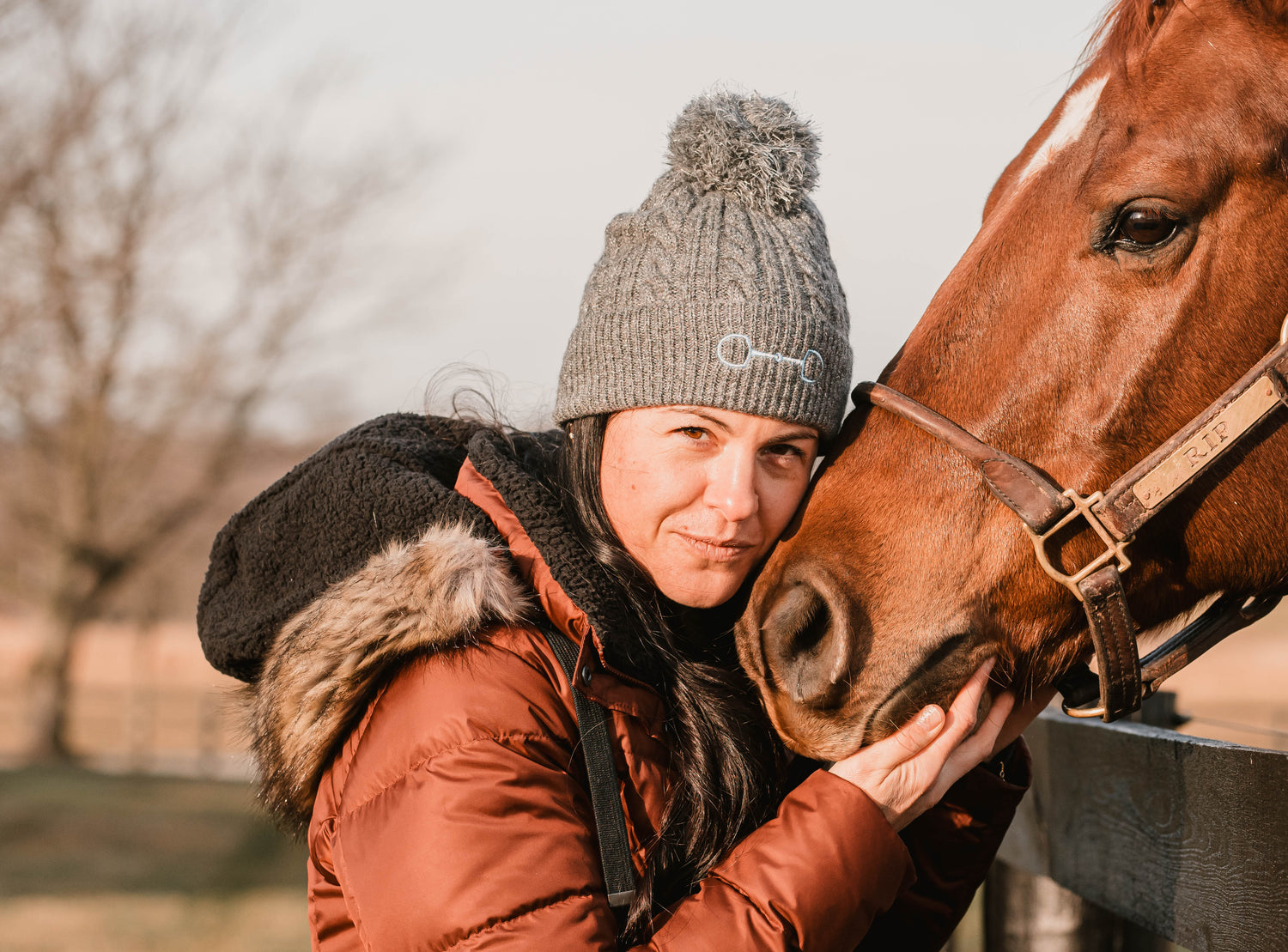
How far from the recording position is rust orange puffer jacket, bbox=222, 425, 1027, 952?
51.1 inches

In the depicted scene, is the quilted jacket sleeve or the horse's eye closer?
the quilted jacket sleeve

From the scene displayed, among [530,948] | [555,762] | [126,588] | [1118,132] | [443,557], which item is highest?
[1118,132]

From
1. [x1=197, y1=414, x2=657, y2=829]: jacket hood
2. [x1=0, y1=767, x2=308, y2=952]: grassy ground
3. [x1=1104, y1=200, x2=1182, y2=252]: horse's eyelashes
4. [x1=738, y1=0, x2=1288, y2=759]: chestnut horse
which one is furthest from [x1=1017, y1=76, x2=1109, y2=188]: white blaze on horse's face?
[x1=0, y1=767, x2=308, y2=952]: grassy ground

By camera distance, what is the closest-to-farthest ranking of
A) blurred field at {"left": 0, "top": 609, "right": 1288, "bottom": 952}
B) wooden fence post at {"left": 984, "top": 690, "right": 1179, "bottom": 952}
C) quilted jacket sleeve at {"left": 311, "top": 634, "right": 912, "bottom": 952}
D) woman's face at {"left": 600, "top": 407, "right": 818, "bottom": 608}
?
1. quilted jacket sleeve at {"left": 311, "top": 634, "right": 912, "bottom": 952}
2. woman's face at {"left": 600, "top": 407, "right": 818, "bottom": 608}
3. wooden fence post at {"left": 984, "top": 690, "right": 1179, "bottom": 952}
4. blurred field at {"left": 0, "top": 609, "right": 1288, "bottom": 952}

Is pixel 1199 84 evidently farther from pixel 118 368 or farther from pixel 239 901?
pixel 118 368

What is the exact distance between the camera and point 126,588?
1338 cm

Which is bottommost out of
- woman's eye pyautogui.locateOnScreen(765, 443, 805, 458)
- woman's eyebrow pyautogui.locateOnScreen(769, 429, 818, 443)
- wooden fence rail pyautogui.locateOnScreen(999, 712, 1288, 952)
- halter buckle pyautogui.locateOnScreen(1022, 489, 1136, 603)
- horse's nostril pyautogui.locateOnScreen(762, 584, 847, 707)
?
wooden fence rail pyautogui.locateOnScreen(999, 712, 1288, 952)

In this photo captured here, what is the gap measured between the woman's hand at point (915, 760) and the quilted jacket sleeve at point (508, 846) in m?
0.04

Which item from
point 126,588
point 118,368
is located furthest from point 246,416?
point 126,588

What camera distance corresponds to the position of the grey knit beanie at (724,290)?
1657 millimetres

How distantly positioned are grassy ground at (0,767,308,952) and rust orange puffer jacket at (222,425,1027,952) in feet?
18.5

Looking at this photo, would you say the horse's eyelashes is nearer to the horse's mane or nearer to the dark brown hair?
the horse's mane

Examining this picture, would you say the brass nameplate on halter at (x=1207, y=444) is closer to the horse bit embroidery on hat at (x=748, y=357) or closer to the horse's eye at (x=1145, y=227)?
the horse's eye at (x=1145, y=227)

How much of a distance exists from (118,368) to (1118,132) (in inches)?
508
